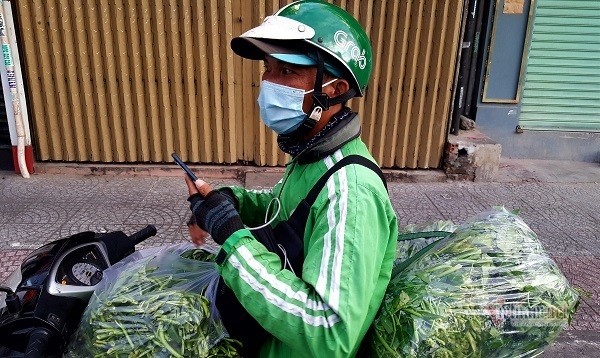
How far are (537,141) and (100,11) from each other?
6.15m

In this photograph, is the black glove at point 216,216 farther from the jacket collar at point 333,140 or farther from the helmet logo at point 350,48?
the helmet logo at point 350,48

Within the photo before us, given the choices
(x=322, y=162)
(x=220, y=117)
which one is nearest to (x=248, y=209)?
(x=322, y=162)

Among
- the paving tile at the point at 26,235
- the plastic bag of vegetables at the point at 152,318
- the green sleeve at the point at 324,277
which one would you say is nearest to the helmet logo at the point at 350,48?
the green sleeve at the point at 324,277

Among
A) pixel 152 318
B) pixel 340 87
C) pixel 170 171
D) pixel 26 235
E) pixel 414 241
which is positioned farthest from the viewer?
pixel 170 171

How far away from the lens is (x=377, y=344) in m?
1.49

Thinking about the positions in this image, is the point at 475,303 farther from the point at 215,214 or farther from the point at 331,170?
the point at 215,214

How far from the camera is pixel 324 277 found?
1.26 meters

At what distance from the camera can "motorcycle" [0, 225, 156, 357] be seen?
1.49 meters

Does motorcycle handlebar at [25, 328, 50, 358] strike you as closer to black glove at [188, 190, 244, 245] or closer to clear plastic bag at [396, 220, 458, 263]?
black glove at [188, 190, 244, 245]

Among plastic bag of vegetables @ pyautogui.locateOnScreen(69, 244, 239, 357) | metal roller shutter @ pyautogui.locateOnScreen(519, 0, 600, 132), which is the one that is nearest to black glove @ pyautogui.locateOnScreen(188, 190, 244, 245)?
plastic bag of vegetables @ pyautogui.locateOnScreen(69, 244, 239, 357)

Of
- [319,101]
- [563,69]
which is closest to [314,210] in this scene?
[319,101]

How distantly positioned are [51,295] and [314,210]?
86cm

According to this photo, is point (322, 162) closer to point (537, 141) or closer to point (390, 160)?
point (390, 160)

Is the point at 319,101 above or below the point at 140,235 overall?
above
